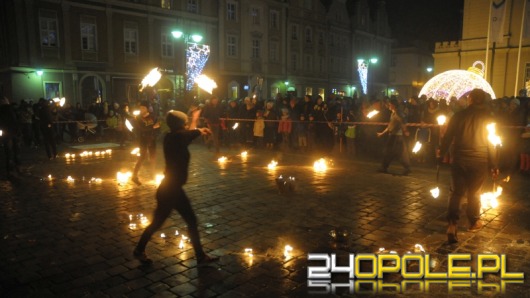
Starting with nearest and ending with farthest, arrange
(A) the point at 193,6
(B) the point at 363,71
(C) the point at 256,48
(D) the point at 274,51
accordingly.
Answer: (A) the point at 193,6, (C) the point at 256,48, (D) the point at 274,51, (B) the point at 363,71

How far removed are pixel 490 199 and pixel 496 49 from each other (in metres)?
26.4

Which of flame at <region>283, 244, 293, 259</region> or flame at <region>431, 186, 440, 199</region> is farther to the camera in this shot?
flame at <region>431, 186, 440, 199</region>

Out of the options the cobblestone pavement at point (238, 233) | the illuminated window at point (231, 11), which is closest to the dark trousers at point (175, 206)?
the cobblestone pavement at point (238, 233)

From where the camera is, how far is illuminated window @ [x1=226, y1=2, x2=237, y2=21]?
38031mm

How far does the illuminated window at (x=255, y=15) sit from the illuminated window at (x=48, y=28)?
17.7 metres

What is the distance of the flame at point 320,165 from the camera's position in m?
11.5

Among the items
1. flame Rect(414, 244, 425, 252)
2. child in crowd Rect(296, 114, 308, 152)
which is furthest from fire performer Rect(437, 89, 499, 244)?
child in crowd Rect(296, 114, 308, 152)

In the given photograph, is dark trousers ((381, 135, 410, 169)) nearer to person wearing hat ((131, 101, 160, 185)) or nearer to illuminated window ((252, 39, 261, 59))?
person wearing hat ((131, 101, 160, 185))

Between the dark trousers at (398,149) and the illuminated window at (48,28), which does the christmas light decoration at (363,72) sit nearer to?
the illuminated window at (48,28)

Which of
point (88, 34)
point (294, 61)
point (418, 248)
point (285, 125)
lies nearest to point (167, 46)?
point (88, 34)

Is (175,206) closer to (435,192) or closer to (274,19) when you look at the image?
(435,192)

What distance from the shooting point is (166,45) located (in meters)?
34.2

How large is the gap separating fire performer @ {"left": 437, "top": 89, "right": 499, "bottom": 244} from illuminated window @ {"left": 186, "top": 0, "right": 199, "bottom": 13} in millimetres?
32737

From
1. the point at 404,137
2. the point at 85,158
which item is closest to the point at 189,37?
the point at 85,158
